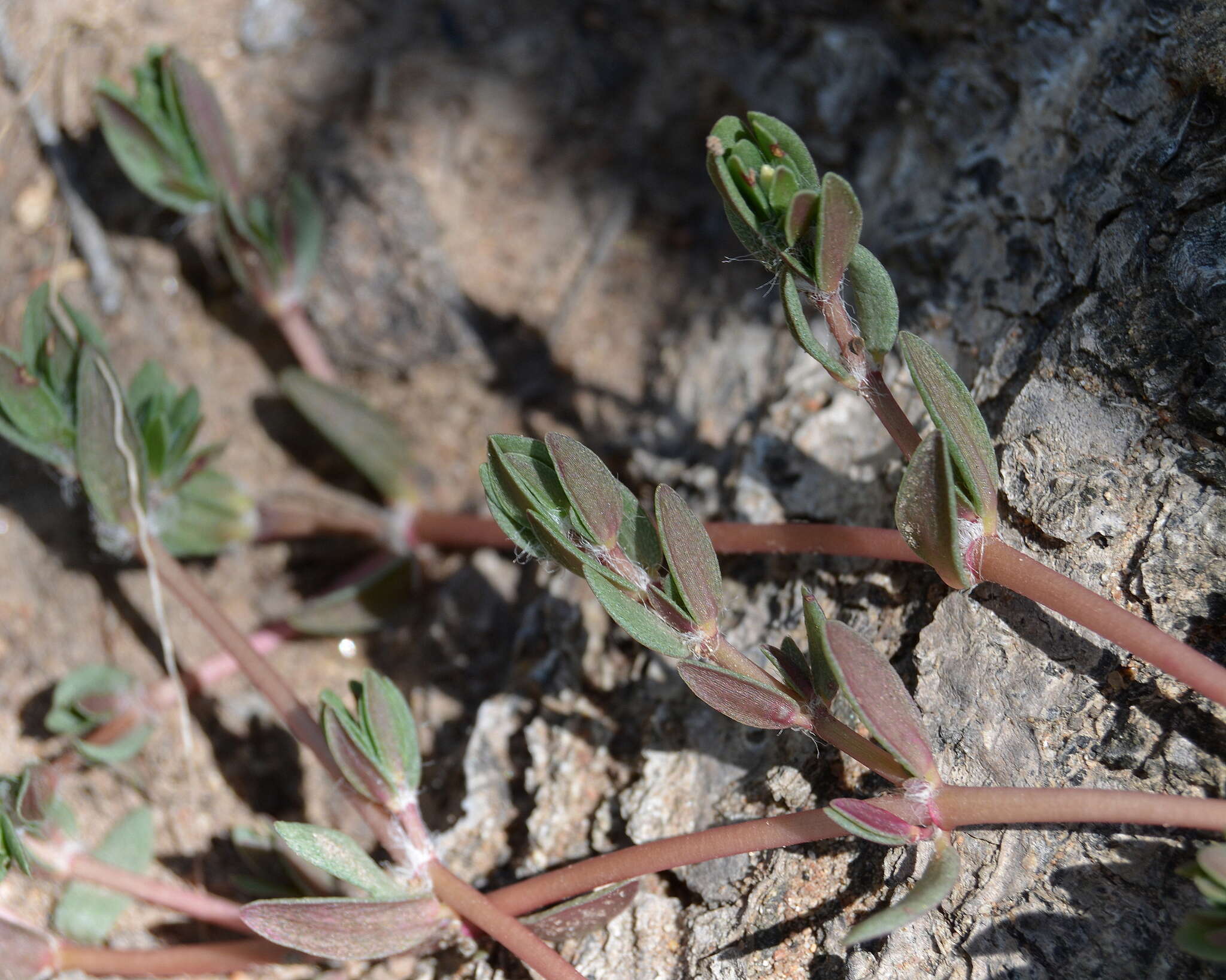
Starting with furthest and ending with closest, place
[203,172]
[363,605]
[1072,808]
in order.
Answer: [203,172], [363,605], [1072,808]

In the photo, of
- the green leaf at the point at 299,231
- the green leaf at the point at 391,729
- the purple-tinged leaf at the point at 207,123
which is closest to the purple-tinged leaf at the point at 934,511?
the green leaf at the point at 391,729

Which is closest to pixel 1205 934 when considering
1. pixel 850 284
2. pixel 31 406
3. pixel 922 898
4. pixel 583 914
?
pixel 922 898

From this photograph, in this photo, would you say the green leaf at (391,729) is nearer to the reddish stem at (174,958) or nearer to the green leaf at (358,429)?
the reddish stem at (174,958)

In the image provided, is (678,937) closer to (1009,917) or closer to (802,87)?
(1009,917)

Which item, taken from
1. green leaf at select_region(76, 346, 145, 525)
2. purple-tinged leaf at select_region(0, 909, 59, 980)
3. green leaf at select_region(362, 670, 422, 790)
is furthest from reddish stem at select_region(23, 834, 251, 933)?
green leaf at select_region(76, 346, 145, 525)

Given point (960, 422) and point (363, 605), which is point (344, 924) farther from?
point (960, 422)

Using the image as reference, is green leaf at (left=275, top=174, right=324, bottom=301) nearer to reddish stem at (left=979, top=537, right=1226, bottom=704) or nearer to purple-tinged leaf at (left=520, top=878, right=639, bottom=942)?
purple-tinged leaf at (left=520, top=878, right=639, bottom=942)
